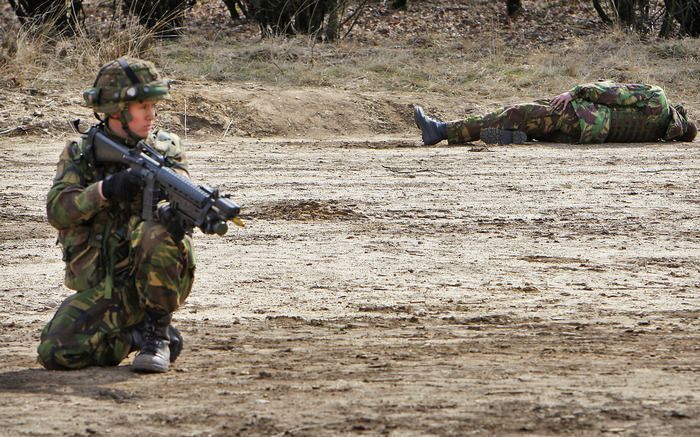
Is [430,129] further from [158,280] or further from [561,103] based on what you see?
[158,280]

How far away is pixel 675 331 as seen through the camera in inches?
230

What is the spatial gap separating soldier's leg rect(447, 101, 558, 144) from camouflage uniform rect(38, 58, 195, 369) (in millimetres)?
6900

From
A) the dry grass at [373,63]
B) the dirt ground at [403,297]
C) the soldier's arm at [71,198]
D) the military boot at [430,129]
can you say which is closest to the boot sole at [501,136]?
the dirt ground at [403,297]

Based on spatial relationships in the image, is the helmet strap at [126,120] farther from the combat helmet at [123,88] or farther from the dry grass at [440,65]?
the dry grass at [440,65]

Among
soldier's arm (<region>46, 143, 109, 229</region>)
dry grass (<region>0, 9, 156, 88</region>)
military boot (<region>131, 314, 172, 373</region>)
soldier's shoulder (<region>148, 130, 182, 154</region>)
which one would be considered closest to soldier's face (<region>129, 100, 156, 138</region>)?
soldier's shoulder (<region>148, 130, 182, 154</region>)

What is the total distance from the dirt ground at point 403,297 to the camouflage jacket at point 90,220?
42 centimetres

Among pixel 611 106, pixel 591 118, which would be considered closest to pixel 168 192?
pixel 591 118

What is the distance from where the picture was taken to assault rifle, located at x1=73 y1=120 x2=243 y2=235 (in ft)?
15.7

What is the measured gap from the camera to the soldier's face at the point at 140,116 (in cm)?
507

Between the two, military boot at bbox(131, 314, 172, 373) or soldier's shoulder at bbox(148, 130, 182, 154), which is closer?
military boot at bbox(131, 314, 172, 373)

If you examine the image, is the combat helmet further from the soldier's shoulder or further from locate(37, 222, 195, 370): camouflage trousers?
locate(37, 222, 195, 370): camouflage trousers

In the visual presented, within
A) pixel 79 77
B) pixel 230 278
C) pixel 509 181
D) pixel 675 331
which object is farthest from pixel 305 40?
pixel 675 331

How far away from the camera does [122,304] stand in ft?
17.1

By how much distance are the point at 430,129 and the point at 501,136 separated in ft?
2.29
